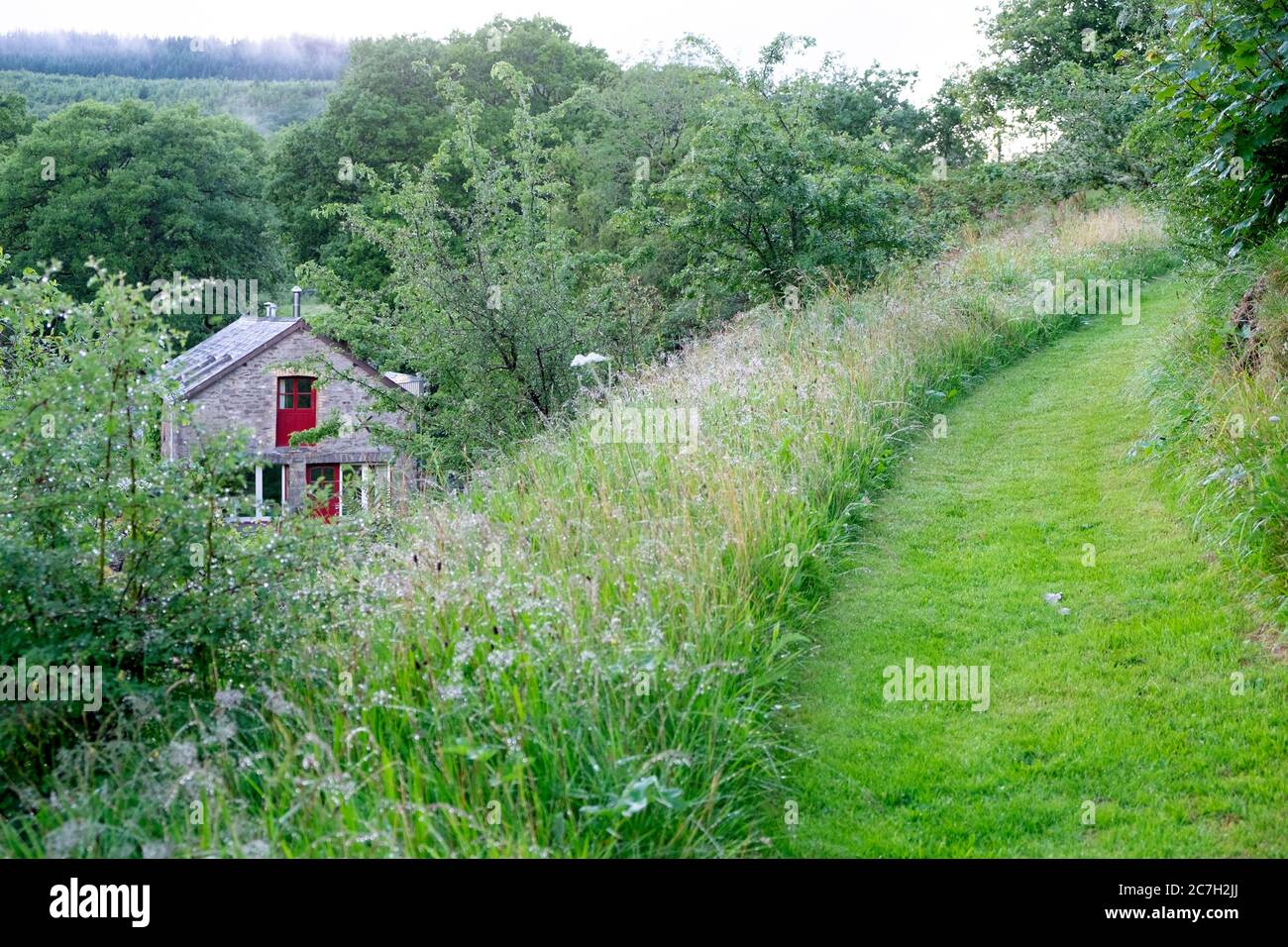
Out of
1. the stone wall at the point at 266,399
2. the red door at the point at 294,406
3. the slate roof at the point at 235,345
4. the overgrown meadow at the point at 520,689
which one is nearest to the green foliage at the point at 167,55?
the slate roof at the point at 235,345

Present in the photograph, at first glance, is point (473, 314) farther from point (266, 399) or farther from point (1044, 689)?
point (266, 399)

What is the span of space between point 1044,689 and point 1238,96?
140 inches

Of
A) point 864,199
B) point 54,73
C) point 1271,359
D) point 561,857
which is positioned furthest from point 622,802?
point 54,73

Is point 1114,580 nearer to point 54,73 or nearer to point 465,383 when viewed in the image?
point 465,383

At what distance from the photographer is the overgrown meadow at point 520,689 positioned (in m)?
3.37

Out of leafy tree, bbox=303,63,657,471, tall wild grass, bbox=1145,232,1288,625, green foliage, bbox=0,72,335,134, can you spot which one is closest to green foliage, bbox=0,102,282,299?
green foliage, bbox=0,72,335,134

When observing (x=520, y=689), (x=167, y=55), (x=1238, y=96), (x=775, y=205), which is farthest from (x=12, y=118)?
(x=1238, y=96)

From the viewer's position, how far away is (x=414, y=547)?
5625mm

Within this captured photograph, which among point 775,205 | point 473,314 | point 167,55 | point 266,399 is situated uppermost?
point 167,55

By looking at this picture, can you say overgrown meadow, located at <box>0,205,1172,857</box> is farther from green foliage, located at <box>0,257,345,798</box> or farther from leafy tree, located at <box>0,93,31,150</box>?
leafy tree, located at <box>0,93,31,150</box>

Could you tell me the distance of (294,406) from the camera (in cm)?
3047

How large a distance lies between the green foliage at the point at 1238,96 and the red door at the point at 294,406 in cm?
2713
